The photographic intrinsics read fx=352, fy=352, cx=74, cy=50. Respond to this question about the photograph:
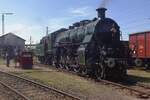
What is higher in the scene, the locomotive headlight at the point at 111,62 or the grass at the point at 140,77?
the locomotive headlight at the point at 111,62

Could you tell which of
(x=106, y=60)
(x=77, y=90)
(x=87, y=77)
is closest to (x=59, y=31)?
(x=87, y=77)

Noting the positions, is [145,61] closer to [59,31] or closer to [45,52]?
[59,31]

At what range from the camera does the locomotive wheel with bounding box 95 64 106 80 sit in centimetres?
2019

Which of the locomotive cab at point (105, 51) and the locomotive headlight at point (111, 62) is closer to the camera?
the locomotive headlight at point (111, 62)

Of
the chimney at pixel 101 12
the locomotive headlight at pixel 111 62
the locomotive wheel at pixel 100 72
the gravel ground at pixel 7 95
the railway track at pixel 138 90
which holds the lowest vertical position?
the gravel ground at pixel 7 95

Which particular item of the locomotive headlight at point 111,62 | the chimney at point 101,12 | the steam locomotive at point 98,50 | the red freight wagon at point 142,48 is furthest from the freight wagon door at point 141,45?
the locomotive headlight at point 111,62

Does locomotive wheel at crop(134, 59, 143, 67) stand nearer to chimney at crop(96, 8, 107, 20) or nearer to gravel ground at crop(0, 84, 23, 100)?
chimney at crop(96, 8, 107, 20)

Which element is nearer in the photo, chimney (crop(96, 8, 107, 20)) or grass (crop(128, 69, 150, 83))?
grass (crop(128, 69, 150, 83))

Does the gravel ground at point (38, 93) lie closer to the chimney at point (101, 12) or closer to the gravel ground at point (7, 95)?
the gravel ground at point (7, 95)

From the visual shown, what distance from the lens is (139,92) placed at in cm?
1509

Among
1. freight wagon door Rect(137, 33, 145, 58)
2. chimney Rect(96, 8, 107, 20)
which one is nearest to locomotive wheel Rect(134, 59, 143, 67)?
freight wagon door Rect(137, 33, 145, 58)

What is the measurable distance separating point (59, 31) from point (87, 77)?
1169cm

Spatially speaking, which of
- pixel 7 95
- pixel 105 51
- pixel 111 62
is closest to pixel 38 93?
pixel 7 95

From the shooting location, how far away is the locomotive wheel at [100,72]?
66.2 ft
